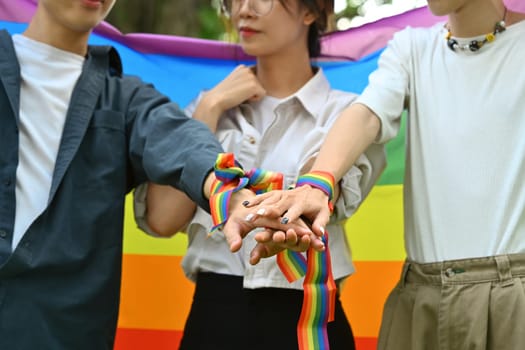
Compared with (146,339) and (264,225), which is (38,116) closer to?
(264,225)

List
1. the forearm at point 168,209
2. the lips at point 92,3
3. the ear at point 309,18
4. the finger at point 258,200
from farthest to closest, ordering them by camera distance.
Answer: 1. the ear at point 309,18
2. the forearm at point 168,209
3. the lips at point 92,3
4. the finger at point 258,200

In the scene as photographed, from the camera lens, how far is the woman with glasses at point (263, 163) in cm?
230

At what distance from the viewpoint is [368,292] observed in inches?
117

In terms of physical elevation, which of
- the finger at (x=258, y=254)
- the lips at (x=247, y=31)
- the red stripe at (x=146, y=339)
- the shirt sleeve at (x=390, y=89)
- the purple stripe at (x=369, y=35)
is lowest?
the red stripe at (x=146, y=339)

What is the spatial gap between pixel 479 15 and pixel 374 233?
106 cm

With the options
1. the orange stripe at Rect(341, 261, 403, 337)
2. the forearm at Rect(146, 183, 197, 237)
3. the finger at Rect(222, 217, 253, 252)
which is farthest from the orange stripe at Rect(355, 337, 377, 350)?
the finger at Rect(222, 217, 253, 252)

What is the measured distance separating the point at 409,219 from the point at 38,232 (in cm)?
99

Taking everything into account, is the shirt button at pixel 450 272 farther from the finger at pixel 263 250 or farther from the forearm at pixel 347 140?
the finger at pixel 263 250

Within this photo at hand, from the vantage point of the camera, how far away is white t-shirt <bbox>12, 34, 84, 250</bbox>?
2.18 metres

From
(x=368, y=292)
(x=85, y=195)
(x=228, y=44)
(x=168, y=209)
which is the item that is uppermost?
(x=228, y=44)

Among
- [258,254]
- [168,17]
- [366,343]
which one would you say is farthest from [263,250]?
[168,17]

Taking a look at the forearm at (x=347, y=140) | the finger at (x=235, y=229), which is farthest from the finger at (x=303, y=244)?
the forearm at (x=347, y=140)

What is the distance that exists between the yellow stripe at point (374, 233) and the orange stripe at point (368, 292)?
33 mm

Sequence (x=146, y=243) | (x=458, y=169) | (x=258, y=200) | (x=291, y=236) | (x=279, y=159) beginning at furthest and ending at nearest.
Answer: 1. (x=146, y=243)
2. (x=279, y=159)
3. (x=458, y=169)
4. (x=258, y=200)
5. (x=291, y=236)
